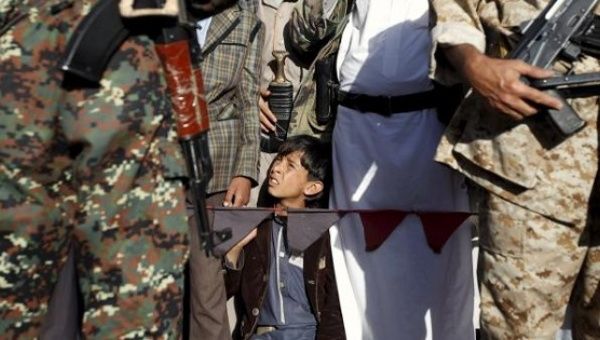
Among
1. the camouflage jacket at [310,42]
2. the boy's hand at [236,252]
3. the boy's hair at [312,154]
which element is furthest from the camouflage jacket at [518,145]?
the boy's hand at [236,252]

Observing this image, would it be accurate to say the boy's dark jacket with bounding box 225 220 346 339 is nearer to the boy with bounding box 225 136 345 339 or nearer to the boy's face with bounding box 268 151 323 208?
the boy with bounding box 225 136 345 339

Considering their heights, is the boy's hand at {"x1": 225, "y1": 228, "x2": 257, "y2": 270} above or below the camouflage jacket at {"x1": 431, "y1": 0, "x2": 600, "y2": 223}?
below

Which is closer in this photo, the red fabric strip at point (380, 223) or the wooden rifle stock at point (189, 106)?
the wooden rifle stock at point (189, 106)

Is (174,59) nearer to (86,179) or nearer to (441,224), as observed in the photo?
(86,179)

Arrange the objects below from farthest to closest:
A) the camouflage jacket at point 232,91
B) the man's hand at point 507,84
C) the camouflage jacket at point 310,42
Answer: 1. the camouflage jacket at point 310,42
2. the camouflage jacket at point 232,91
3. the man's hand at point 507,84

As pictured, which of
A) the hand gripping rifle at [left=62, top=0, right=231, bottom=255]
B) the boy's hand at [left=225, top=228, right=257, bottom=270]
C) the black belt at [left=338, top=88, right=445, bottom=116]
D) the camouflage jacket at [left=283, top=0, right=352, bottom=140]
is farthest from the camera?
the boy's hand at [left=225, top=228, right=257, bottom=270]

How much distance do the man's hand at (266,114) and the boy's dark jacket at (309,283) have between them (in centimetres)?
41

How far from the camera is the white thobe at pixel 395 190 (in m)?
3.29

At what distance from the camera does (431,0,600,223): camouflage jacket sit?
2.36m

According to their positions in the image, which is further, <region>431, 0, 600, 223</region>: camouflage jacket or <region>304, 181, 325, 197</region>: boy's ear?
<region>304, 181, 325, 197</region>: boy's ear

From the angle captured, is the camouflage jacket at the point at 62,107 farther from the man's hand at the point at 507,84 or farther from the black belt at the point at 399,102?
the black belt at the point at 399,102

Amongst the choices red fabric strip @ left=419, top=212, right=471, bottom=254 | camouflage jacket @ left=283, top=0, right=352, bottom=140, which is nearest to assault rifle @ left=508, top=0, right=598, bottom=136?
red fabric strip @ left=419, top=212, right=471, bottom=254

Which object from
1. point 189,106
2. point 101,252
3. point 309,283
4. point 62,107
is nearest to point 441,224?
point 309,283

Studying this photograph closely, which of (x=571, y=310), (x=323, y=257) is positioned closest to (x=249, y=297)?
(x=323, y=257)
